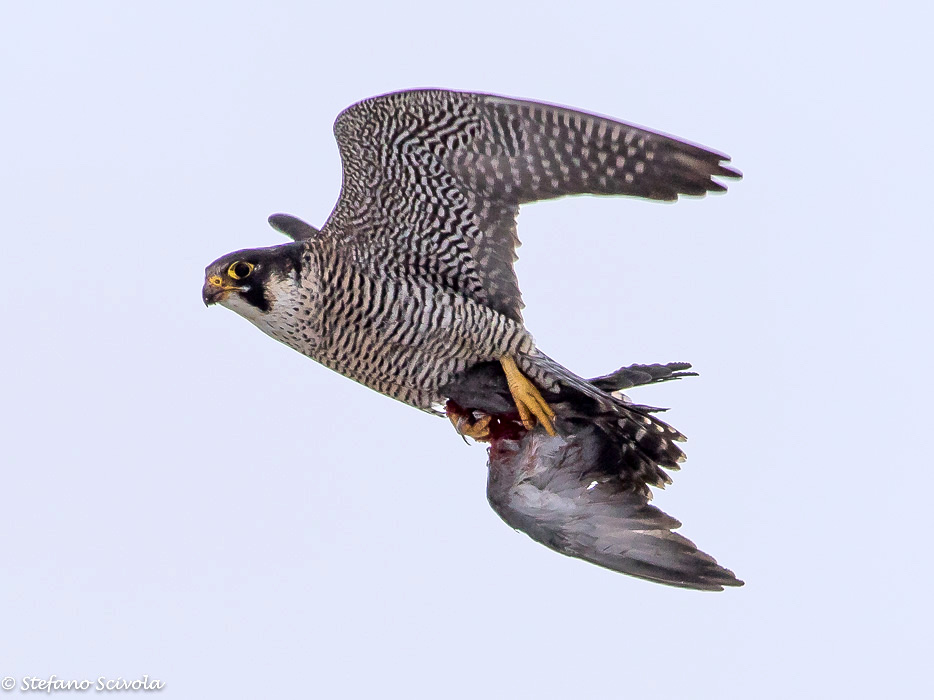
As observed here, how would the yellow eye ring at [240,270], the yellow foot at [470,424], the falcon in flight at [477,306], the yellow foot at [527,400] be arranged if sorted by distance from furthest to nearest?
the yellow foot at [470,424]
the yellow foot at [527,400]
the yellow eye ring at [240,270]
the falcon in flight at [477,306]

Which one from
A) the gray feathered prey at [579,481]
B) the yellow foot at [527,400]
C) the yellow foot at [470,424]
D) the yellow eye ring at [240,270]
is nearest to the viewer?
the gray feathered prey at [579,481]

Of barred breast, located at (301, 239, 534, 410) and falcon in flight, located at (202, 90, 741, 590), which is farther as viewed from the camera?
barred breast, located at (301, 239, 534, 410)

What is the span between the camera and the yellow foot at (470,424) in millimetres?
6832

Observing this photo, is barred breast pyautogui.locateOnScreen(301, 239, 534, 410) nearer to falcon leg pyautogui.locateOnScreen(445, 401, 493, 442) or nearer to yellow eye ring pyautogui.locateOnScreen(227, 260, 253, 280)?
yellow eye ring pyautogui.locateOnScreen(227, 260, 253, 280)

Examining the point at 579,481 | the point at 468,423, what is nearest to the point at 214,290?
the point at 468,423

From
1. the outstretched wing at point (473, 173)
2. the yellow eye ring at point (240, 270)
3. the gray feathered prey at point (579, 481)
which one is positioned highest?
the outstretched wing at point (473, 173)

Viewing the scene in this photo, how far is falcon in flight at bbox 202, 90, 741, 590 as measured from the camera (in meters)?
6.12

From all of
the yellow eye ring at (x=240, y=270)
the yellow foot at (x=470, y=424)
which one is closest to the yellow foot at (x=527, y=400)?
the yellow foot at (x=470, y=424)

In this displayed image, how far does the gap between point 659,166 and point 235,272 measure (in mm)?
2221

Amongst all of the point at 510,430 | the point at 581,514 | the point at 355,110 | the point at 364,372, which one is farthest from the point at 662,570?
the point at 355,110

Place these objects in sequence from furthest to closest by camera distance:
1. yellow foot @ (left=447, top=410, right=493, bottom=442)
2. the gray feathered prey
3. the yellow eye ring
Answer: yellow foot @ (left=447, top=410, right=493, bottom=442) < the yellow eye ring < the gray feathered prey

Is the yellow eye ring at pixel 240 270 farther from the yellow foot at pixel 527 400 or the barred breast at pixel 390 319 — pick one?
the yellow foot at pixel 527 400

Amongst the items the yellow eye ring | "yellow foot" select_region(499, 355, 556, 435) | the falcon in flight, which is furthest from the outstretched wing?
the yellow eye ring

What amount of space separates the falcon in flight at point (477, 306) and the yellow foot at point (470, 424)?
0.01m
